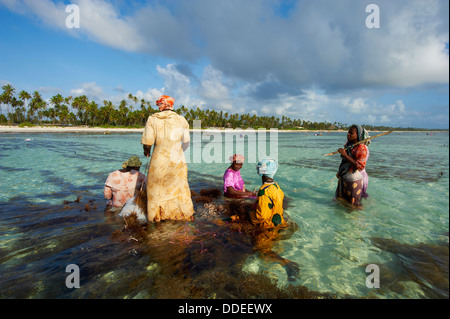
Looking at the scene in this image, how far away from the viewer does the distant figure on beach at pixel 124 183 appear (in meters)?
5.32

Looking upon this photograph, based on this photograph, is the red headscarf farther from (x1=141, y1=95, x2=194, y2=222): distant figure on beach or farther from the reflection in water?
the reflection in water

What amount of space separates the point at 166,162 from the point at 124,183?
174 centimetres

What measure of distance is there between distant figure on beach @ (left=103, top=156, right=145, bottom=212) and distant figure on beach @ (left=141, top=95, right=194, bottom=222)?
1.08m

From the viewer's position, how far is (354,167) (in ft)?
19.4

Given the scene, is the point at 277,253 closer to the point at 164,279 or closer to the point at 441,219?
the point at 164,279

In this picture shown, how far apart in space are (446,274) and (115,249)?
5724 millimetres

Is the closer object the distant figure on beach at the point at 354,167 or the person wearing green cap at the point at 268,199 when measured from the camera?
the person wearing green cap at the point at 268,199

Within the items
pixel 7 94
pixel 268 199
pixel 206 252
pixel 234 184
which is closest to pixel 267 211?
pixel 268 199

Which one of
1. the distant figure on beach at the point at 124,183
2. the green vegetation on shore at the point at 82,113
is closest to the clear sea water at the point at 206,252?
the distant figure on beach at the point at 124,183

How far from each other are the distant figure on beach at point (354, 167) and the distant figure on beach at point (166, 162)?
430cm

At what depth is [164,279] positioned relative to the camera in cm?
309

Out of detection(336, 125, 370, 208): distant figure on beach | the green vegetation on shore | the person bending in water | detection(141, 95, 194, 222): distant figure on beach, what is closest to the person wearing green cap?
the person bending in water

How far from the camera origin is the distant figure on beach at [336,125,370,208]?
559cm

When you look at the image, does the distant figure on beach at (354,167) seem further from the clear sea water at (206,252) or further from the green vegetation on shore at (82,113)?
the green vegetation on shore at (82,113)
